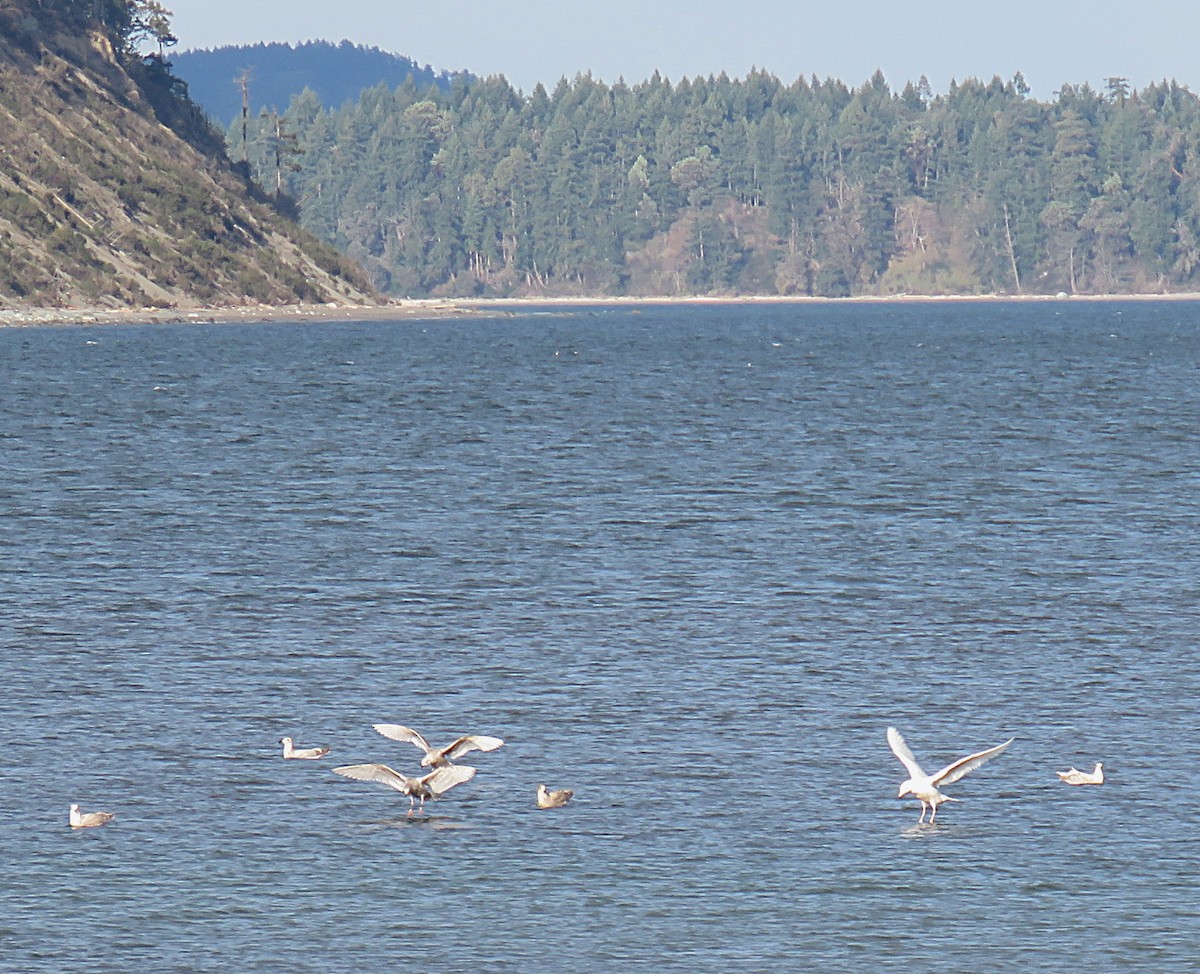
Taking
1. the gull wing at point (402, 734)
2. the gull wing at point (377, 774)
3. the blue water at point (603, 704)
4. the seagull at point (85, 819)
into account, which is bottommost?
the blue water at point (603, 704)

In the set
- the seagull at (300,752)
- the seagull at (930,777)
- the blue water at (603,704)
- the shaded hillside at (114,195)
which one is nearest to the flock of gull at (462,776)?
the seagull at (930,777)

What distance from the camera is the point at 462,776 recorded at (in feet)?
69.0

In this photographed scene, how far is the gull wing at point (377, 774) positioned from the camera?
67.2 ft

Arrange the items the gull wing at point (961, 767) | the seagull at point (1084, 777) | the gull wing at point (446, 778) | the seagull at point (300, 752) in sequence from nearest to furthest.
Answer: the gull wing at point (961, 767) < the gull wing at point (446, 778) < the seagull at point (1084, 777) < the seagull at point (300, 752)

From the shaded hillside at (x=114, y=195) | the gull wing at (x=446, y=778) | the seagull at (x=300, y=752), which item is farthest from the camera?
the shaded hillside at (x=114, y=195)

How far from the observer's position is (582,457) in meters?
61.3

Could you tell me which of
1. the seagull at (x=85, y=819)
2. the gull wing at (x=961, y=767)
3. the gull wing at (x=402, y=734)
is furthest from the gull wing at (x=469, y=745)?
the gull wing at (x=961, y=767)

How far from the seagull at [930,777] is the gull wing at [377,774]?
496 cm

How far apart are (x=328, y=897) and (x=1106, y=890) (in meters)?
7.03

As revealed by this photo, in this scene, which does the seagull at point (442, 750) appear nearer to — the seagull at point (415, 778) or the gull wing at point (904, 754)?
the seagull at point (415, 778)

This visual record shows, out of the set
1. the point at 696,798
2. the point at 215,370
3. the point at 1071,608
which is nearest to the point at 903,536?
the point at 1071,608

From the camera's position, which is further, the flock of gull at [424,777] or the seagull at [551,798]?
the seagull at [551,798]

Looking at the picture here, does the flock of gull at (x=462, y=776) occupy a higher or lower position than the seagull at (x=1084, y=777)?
higher

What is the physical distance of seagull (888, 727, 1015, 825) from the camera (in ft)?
64.6
